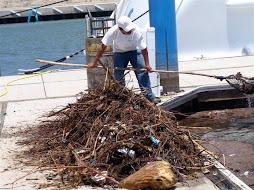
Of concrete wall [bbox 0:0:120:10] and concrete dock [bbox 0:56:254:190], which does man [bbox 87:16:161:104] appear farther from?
concrete wall [bbox 0:0:120:10]

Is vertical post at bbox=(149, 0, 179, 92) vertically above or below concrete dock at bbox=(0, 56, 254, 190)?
above

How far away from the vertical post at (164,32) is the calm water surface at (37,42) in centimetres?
996

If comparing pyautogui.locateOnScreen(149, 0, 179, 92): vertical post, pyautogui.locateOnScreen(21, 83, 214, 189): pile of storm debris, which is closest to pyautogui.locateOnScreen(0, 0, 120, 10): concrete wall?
pyautogui.locateOnScreen(149, 0, 179, 92): vertical post

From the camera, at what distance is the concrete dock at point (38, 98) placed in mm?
6078

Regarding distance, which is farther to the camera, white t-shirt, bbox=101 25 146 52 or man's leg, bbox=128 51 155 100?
man's leg, bbox=128 51 155 100

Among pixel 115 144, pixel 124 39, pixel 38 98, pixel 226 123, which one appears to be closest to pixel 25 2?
pixel 38 98

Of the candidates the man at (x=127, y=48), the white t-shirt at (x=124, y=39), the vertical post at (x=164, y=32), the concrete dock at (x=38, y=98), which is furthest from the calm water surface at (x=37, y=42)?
the white t-shirt at (x=124, y=39)

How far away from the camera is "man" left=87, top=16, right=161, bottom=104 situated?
8.34 meters

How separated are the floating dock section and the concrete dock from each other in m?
29.4

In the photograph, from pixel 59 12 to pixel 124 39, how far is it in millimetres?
36380

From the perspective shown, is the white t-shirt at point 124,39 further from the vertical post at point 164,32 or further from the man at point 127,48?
the vertical post at point 164,32

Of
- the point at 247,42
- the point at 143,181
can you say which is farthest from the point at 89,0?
the point at 143,181

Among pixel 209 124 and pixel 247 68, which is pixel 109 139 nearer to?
pixel 209 124

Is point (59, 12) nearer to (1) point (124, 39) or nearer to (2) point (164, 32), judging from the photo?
(2) point (164, 32)
